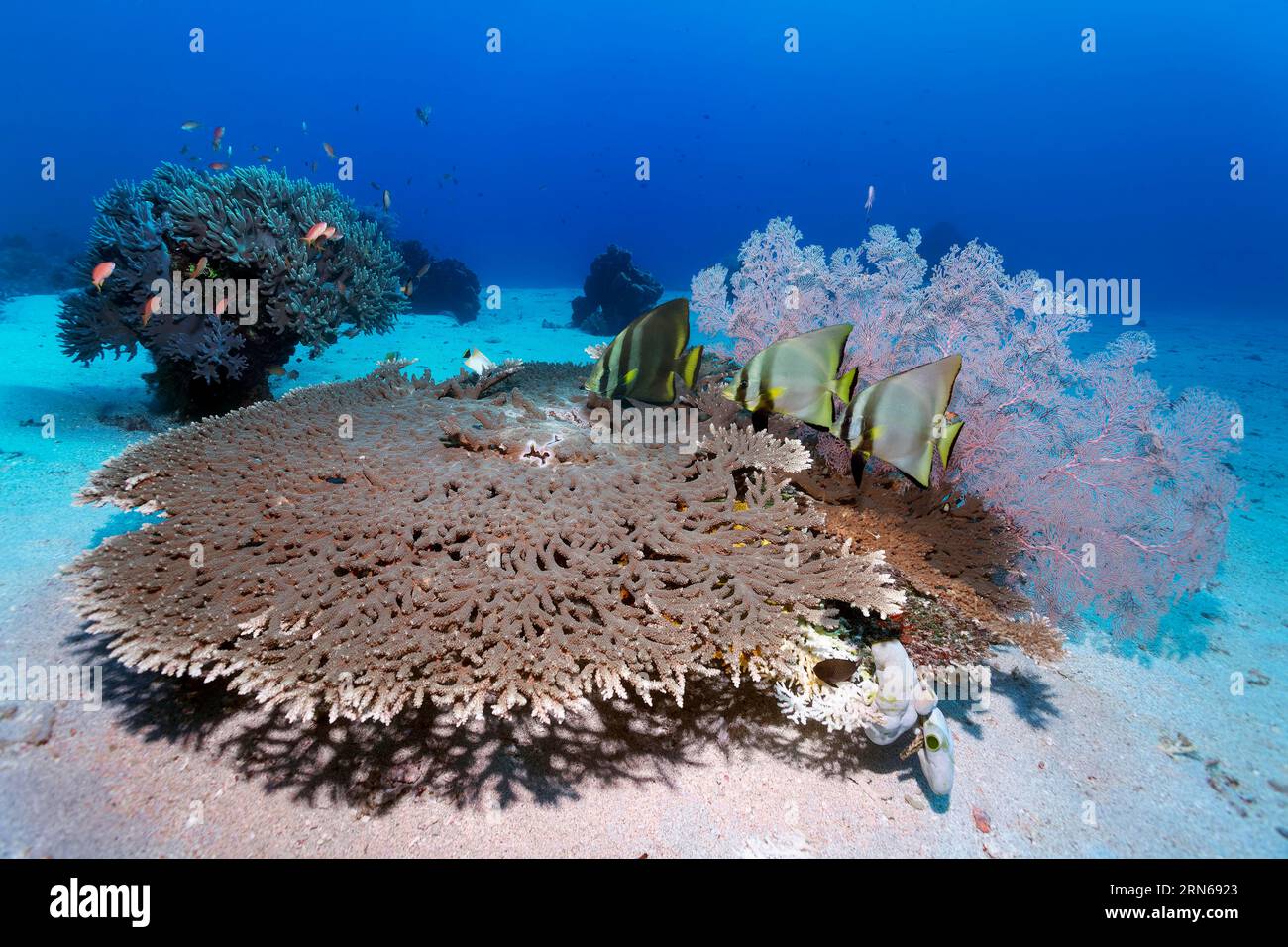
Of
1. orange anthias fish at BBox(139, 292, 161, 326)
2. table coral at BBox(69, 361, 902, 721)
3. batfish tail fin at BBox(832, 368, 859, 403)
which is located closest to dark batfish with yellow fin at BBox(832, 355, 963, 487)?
batfish tail fin at BBox(832, 368, 859, 403)

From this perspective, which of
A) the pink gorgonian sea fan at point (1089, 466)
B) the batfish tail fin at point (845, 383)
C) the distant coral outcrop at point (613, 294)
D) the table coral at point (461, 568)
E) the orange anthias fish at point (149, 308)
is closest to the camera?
the table coral at point (461, 568)

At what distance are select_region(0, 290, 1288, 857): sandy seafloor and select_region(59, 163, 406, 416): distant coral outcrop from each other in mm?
3187

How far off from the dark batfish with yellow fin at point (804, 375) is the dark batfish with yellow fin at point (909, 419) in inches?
6.2

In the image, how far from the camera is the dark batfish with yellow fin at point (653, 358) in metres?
2.52

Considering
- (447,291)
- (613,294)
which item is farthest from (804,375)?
(447,291)

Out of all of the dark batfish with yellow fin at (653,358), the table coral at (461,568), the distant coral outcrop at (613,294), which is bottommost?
the table coral at (461,568)

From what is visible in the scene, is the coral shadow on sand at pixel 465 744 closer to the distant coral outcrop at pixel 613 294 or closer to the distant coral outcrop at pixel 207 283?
the distant coral outcrop at pixel 207 283

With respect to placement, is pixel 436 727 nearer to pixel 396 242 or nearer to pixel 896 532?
pixel 896 532

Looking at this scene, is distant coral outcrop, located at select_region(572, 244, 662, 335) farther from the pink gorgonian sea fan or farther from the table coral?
the table coral

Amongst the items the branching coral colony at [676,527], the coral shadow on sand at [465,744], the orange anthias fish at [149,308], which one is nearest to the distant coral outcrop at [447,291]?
the orange anthias fish at [149,308]

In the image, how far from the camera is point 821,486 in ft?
11.8

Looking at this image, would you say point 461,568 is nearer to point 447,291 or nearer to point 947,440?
point 947,440
